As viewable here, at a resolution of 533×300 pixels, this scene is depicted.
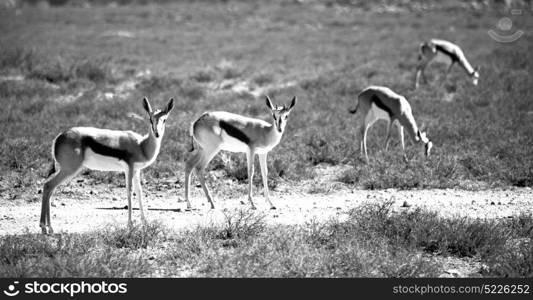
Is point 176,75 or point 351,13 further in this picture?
point 351,13

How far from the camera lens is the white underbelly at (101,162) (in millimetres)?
7973

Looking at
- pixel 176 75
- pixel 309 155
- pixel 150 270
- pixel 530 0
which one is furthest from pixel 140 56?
pixel 530 0

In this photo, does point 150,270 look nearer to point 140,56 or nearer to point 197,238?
point 197,238

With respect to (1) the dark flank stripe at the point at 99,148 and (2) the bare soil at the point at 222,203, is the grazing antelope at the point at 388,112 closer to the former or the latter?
(2) the bare soil at the point at 222,203

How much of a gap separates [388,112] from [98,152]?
7.40 meters

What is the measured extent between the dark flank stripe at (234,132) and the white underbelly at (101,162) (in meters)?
2.01

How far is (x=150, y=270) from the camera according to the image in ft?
22.3

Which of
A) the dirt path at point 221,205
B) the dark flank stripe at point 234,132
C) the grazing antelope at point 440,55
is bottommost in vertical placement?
the dirt path at point 221,205

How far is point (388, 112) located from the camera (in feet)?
43.4

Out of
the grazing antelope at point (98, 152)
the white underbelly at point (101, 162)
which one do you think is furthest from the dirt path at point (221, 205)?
the white underbelly at point (101, 162)

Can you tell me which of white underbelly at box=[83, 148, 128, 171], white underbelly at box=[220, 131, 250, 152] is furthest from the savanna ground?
white underbelly at box=[220, 131, 250, 152]

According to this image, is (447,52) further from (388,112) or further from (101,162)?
(101,162)

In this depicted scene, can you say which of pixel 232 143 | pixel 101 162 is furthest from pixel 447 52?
pixel 101 162

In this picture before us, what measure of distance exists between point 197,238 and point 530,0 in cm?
6530
